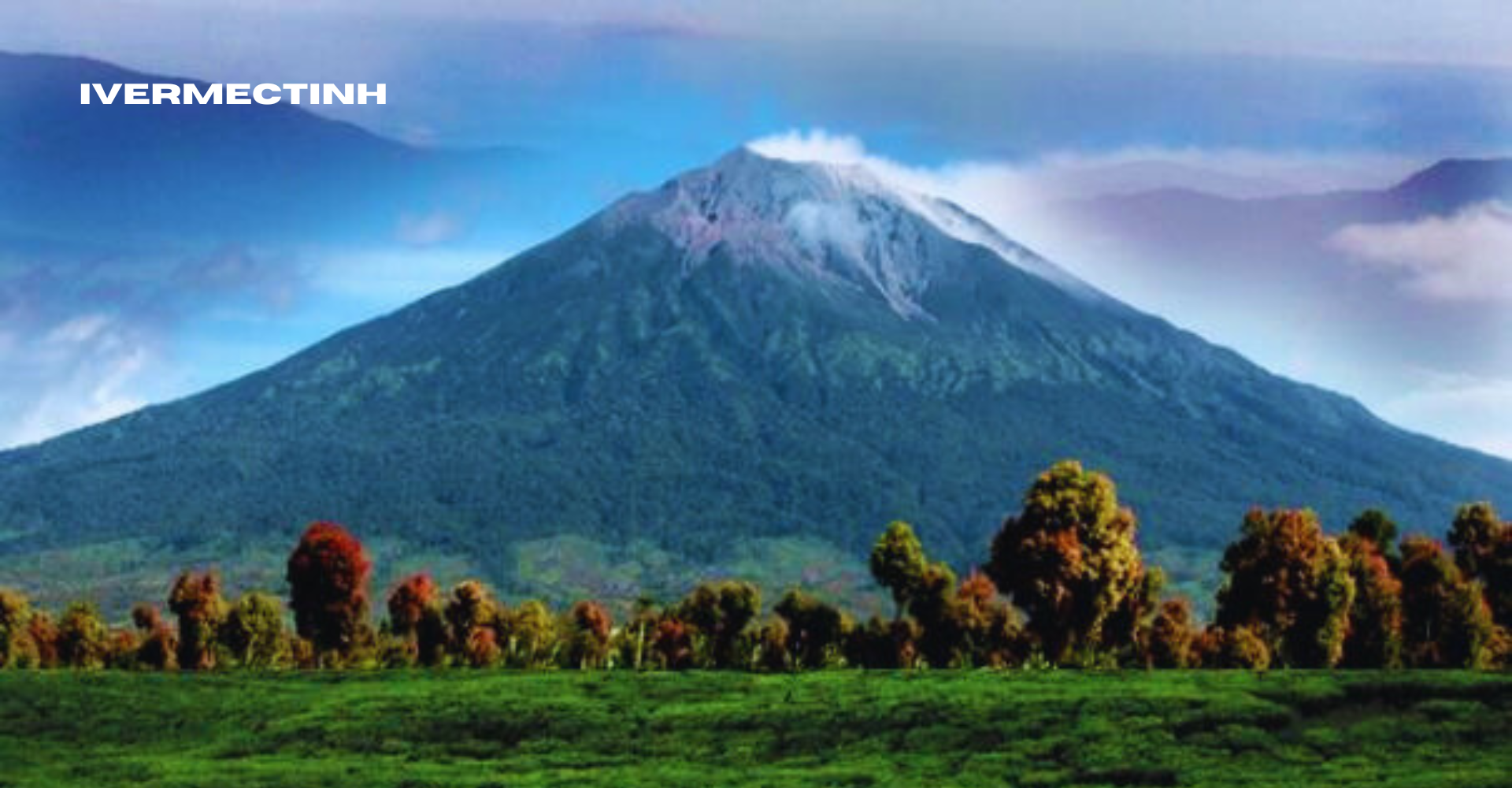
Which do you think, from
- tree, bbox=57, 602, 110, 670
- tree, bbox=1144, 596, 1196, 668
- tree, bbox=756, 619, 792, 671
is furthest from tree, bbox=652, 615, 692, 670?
tree, bbox=57, 602, 110, 670

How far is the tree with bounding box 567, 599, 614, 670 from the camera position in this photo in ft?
391

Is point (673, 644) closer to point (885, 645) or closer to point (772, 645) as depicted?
point (772, 645)

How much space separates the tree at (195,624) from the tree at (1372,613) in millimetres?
56081

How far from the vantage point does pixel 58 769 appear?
224 ft

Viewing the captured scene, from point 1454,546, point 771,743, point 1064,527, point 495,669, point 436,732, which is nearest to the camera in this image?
point 771,743

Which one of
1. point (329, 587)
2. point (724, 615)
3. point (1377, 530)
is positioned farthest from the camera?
point (724, 615)

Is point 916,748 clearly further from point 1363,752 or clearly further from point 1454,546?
point 1454,546

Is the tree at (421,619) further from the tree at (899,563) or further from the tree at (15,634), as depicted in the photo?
the tree at (899,563)

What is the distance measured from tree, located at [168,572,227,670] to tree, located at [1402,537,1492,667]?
58.7 metres

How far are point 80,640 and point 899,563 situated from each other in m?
44.4

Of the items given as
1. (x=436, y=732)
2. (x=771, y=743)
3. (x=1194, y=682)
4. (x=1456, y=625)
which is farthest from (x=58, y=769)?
(x=1456, y=625)

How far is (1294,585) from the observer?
98438 millimetres

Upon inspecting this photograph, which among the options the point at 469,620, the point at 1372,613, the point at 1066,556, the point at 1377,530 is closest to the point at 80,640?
the point at 469,620

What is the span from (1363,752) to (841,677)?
2138 cm
